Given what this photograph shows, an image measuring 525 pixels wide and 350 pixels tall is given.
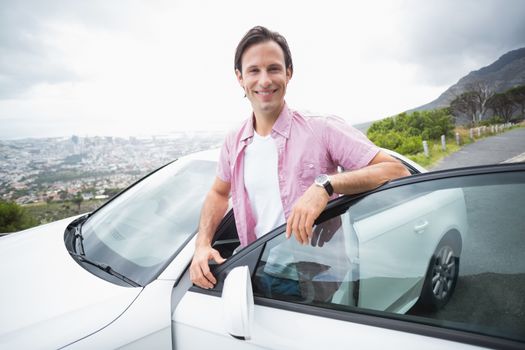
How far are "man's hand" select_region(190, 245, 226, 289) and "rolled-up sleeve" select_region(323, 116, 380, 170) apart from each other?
677 millimetres

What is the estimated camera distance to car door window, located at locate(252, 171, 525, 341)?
2.78 feet

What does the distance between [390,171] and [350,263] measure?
377 millimetres

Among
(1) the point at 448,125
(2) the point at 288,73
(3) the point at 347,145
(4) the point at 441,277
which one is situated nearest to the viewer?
(4) the point at 441,277

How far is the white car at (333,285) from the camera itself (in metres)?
0.86

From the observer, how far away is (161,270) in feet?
4.32

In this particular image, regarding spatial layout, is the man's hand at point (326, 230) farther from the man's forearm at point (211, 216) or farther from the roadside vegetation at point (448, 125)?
the roadside vegetation at point (448, 125)

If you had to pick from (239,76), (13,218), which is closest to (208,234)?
(239,76)

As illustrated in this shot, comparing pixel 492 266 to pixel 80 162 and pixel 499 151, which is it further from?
pixel 80 162

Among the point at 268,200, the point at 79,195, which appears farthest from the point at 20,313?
the point at 79,195

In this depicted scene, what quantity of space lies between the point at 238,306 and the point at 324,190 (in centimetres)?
48

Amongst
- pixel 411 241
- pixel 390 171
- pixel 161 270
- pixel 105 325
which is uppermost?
pixel 390 171

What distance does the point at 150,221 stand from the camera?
1712 millimetres

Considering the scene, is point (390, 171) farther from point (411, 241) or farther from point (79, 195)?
point (79, 195)

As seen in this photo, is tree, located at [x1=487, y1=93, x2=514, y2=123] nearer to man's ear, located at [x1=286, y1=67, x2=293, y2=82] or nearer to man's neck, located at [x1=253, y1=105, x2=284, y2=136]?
man's ear, located at [x1=286, y1=67, x2=293, y2=82]
